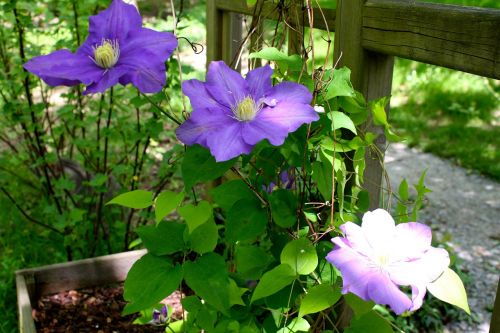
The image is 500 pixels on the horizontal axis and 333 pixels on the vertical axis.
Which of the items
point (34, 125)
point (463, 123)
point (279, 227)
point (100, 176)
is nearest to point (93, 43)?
point (279, 227)

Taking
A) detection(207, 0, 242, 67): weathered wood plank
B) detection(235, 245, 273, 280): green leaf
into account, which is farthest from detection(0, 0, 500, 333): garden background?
detection(235, 245, 273, 280): green leaf

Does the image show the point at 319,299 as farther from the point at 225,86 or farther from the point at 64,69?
the point at 64,69

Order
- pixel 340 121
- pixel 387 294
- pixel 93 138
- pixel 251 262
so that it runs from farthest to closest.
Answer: pixel 93 138
pixel 251 262
pixel 340 121
pixel 387 294

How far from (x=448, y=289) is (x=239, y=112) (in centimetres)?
36

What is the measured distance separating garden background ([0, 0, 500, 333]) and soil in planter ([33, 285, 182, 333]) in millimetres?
191

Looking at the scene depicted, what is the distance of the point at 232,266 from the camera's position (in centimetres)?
128

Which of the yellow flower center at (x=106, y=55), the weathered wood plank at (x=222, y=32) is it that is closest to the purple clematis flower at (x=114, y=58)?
the yellow flower center at (x=106, y=55)

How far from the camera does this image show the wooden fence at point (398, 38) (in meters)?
0.79

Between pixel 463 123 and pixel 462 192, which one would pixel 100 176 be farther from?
pixel 463 123

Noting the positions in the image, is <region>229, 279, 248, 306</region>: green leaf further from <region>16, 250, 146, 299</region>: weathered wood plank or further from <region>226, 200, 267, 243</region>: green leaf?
<region>16, 250, 146, 299</region>: weathered wood plank

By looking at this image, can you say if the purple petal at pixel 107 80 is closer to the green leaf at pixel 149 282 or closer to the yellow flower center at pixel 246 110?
the yellow flower center at pixel 246 110

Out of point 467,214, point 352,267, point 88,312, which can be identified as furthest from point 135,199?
point 467,214

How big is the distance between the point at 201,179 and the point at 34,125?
1.45 metres

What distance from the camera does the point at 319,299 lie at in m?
0.76
